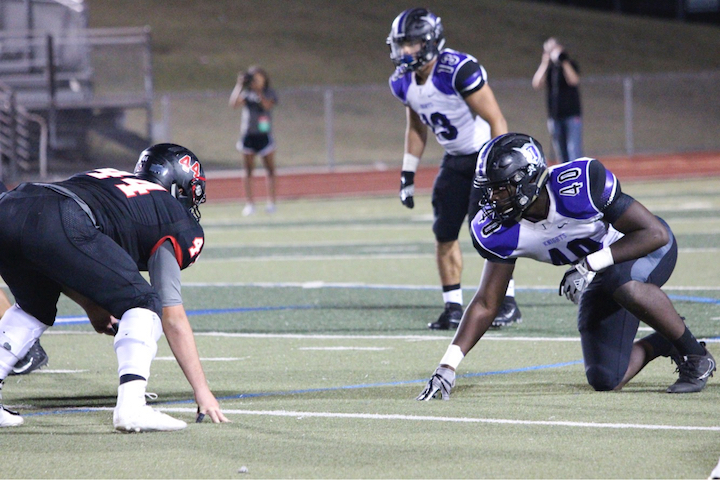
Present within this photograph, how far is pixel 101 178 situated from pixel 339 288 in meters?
4.70

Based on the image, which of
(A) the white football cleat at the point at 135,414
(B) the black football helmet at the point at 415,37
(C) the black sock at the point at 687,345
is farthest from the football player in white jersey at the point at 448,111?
(A) the white football cleat at the point at 135,414

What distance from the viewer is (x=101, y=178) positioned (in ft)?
15.7

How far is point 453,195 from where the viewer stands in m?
7.56

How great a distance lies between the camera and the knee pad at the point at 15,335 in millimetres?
4812

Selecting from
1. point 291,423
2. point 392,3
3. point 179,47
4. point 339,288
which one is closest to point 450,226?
point 339,288

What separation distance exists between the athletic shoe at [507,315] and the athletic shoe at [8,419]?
340cm

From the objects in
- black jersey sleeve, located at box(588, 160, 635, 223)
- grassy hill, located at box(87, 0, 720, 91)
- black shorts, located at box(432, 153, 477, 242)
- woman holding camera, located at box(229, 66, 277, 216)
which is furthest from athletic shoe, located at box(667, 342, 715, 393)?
grassy hill, located at box(87, 0, 720, 91)

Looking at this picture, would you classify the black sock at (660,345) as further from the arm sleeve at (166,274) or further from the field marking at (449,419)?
the arm sleeve at (166,274)

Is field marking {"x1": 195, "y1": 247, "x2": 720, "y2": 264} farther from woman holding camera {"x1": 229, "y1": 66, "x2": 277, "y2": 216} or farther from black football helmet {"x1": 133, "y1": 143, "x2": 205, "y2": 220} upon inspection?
black football helmet {"x1": 133, "y1": 143, "x2": 205, "y2": 220}

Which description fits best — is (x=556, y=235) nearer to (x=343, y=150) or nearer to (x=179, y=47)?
(x=343, y=150)

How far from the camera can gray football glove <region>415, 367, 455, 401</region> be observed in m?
5.22

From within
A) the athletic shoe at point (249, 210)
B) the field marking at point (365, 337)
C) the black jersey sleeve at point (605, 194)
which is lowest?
the athletic shoe at point (249, 210)

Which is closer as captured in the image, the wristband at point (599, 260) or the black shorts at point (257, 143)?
the wristband at point (599, 260)

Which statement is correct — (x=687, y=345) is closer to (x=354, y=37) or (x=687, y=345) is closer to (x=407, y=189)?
(x=407, y=189)
